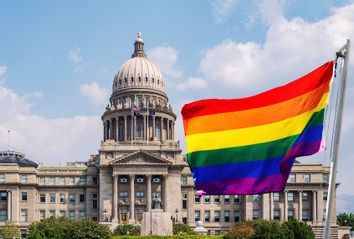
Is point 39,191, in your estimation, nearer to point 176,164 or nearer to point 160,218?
point 176,164

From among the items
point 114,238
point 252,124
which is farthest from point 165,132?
point 252,124

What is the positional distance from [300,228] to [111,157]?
55.1 meters

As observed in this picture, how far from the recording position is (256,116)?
54.3 ft

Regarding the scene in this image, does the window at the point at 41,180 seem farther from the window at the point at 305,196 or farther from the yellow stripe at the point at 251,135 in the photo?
the yellow stripe at the point at 251,135

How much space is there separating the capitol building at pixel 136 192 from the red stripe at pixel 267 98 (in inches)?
3880

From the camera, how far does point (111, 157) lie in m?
122

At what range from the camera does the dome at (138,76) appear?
150 meters

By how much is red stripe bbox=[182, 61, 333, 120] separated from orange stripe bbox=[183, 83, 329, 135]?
113mm

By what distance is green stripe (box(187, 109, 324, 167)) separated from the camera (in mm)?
15586

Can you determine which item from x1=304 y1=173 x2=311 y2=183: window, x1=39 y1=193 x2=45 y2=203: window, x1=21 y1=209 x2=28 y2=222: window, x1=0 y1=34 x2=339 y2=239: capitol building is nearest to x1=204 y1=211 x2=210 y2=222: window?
x1=0 y1=34 x2=339 y2=239: capitol building

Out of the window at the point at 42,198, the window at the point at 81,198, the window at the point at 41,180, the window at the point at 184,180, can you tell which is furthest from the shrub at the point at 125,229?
the window at the point at 41,180

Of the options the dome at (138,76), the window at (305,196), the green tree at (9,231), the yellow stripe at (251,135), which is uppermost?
the dome at (138,76)

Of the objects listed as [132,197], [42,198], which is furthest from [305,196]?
[42,198]

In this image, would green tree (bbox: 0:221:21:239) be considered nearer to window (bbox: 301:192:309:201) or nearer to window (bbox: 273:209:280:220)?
window (bbox: 273:209:280:220)
